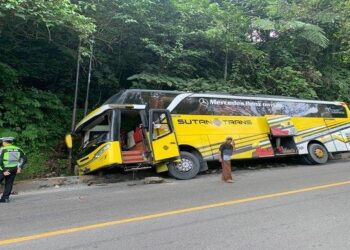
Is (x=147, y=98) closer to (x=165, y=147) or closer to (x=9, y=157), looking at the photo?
(x=165, y=147)

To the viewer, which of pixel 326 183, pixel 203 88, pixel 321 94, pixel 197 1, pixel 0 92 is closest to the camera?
pixel 326 183

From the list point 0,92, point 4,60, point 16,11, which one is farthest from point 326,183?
point 4,60

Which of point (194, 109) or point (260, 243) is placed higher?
point (194, 109)

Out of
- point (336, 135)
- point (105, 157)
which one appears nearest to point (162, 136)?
point (105, 157)

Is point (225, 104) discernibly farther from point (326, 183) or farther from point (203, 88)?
point (326, 183)

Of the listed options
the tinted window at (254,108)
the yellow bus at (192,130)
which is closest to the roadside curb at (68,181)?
the yellow bus at (192,130)

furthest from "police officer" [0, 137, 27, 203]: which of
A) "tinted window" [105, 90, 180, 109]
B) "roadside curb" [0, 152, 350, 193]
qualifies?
"tinted window" [105, 90, 180, 109]

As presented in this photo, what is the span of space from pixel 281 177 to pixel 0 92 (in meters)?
9.27

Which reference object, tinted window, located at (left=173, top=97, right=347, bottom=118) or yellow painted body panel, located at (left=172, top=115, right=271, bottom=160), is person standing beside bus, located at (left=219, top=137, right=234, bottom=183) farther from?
tinted window, located at (left=173, top=97, right=347, bottom=118)

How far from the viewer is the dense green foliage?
13.1 m

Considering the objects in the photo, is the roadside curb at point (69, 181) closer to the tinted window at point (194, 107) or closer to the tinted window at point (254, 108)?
the tinted window at point (194, 107)

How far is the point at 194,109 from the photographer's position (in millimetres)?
13258

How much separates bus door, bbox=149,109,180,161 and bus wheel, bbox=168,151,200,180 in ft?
1.48

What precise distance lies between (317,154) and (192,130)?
580cm
